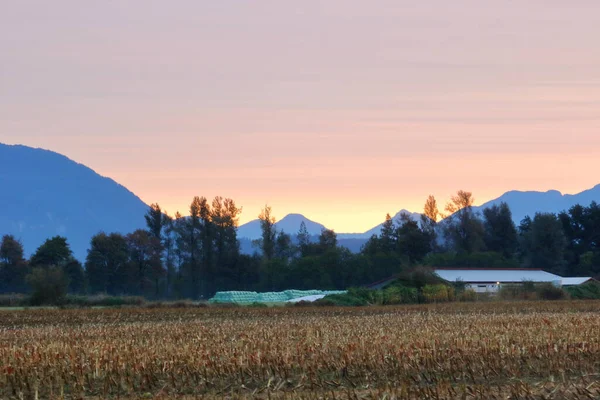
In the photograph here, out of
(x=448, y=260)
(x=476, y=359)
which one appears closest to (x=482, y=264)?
(x=448, y=260)

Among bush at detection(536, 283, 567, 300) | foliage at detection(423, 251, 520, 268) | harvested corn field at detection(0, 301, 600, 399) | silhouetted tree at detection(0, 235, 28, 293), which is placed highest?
silhouetted tree at detection(0, 235, 28, 293)

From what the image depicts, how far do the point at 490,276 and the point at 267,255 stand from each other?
127ft

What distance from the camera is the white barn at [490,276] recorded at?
295 feet

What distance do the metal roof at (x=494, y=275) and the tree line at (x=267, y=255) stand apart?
12299 mm

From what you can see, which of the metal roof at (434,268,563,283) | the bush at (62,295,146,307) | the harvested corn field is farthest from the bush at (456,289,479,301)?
the harvested corn field

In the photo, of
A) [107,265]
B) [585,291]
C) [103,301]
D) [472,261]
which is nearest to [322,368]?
[103,301]

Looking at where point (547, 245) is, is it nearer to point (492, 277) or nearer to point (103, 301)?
point (492, 277)

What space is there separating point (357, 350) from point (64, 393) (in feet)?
24.2

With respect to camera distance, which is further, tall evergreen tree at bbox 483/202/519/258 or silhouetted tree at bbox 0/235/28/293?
tall evergreen tree at bbox 483/202/519/258

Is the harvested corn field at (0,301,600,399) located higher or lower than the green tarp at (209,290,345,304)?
lower

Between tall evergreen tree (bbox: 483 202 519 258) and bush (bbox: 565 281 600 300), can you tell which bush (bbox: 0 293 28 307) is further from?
tall evergreen tree (bbox: 483 202 519 258)

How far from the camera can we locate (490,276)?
93.1 m

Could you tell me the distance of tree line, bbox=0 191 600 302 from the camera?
110 meters

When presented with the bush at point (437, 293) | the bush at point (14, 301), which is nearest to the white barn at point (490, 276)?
the bush at point (437, 293)
